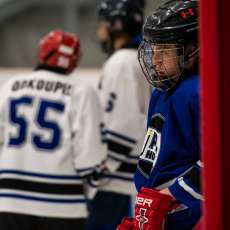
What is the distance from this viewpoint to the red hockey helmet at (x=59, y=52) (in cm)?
355

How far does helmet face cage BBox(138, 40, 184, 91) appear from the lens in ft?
6.98

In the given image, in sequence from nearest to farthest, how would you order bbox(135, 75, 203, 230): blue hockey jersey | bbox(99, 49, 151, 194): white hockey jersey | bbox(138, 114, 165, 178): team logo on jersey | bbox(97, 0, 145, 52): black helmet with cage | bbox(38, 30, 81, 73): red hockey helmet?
bbox(135, 75, 203, 230): blue hockey jersey < bbox(138, 114, 165, 178): team logo on jersey < bbox(38, 30, 81, 73): red hockey helmet < bbox(99, 49, 151, 194): white hockey jersey < bbox(97, 0, 145, 52): black helmet with cage

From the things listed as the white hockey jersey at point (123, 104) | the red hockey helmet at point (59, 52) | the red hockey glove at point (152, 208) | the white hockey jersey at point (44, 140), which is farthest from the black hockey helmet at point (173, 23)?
the white hockey jersey at point (123, 104)

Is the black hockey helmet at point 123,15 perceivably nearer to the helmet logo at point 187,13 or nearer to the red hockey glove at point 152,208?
the helmet logo at point 187,13

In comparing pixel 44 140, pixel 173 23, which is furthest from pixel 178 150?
pixel 44 140

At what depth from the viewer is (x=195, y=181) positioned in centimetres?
205

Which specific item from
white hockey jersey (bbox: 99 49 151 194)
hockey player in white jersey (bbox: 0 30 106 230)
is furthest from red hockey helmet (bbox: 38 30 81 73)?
white hockey jersey (bbox: 99 49 151 194)

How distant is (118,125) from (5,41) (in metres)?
4.36

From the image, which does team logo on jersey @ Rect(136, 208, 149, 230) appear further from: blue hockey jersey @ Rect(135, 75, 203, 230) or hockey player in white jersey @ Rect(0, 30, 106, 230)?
hockey player in white jersey @ Rect(0, 30, 106, 230)

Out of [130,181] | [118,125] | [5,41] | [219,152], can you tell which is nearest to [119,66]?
[118,125]

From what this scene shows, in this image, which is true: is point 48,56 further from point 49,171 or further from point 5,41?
point 5,41

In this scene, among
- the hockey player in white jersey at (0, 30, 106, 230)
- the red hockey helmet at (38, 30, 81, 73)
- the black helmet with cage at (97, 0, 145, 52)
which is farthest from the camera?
the black helmet with cage at (97, 0, 145, 52)

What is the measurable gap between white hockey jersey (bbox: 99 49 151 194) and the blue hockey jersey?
1602 mm

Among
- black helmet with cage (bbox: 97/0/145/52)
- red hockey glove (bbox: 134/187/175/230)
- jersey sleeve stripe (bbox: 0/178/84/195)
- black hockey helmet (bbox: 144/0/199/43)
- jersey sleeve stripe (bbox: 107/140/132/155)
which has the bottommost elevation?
jersey sleeve stripe (bbox: 0/178/84/195)
